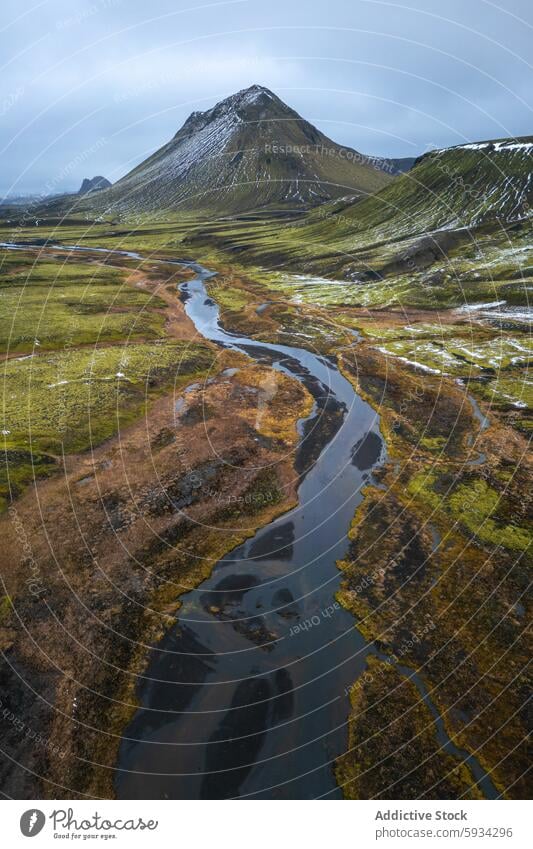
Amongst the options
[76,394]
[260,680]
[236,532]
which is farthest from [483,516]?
[76,394]

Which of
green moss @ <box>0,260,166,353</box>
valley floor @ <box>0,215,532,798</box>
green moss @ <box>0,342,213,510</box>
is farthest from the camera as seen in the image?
green moss @ <box>0,260,166,353</box>

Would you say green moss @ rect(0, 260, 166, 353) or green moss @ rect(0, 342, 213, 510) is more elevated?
green moss @ rect(0, 260, 166, 353)

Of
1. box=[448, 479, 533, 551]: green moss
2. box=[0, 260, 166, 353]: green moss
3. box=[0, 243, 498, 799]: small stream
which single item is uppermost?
box=[0, 260, 166, 353]: green moss

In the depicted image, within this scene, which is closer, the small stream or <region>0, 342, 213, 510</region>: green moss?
the small stream

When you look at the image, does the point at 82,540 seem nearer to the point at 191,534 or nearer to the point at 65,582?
the point at 65,582

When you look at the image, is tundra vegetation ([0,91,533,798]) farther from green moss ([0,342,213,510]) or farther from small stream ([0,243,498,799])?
small stream ([0,243,498,799])

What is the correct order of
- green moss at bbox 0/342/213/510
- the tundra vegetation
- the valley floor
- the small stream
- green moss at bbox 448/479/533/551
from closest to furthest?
the small stream
the valley floor
the tundra vegetation
green moss at bbox 448/479/533/551
green moss at bbox 0/342/213/510

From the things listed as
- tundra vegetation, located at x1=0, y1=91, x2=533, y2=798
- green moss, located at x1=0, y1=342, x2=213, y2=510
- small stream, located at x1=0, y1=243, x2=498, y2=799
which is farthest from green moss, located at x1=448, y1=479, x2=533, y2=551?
green moss, located at x1=0, y1=342, x2=213, y2=510

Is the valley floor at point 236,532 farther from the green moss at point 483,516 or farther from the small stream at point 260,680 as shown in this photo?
the small stream at point 260,680

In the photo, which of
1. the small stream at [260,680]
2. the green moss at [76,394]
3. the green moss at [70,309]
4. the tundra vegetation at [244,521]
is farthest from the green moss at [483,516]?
the green moss at [70,309]

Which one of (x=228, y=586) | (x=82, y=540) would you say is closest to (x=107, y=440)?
(x=82, y=540)
